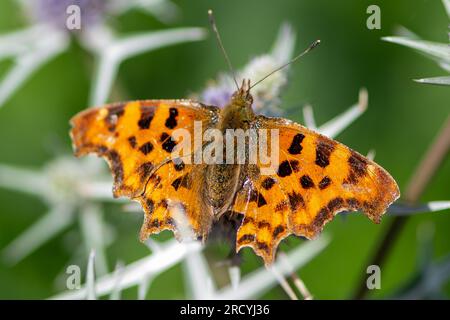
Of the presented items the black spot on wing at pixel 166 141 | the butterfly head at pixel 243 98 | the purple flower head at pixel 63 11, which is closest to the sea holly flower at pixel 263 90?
the butterfly head at pixel 243 98

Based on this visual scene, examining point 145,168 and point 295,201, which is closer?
point 295,201

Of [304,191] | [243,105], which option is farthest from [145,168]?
[304,191]

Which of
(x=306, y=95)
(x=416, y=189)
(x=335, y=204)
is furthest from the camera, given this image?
(x=306, y=95)

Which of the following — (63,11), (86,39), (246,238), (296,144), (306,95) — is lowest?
(246,238)

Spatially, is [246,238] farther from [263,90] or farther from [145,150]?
[263,90]

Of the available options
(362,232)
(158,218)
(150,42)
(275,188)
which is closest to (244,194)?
(275,188)

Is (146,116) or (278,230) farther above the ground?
(146,116)

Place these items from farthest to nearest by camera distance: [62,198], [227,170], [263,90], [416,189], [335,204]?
1. [62,198]
2. [263,90]
3. [416,189]
4. [227,170]
5. [335,204]
